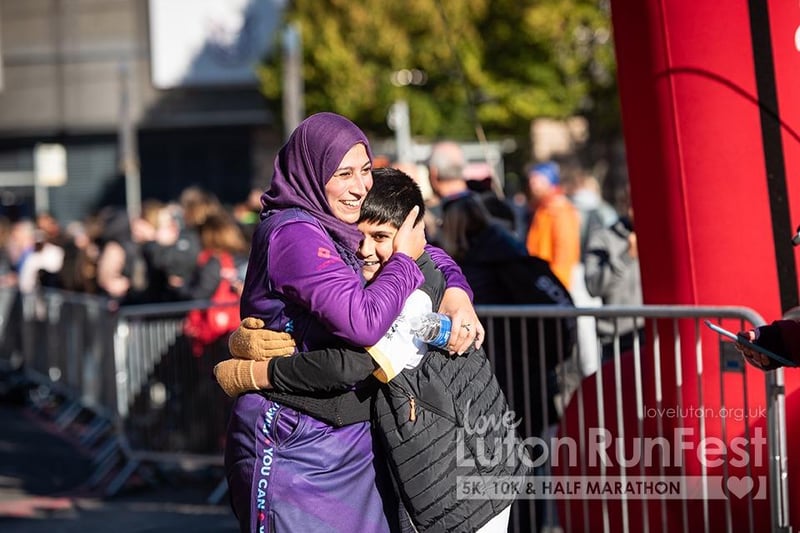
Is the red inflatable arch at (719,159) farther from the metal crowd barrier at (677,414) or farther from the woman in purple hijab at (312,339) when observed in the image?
the woman in purple hijab at (312,339)

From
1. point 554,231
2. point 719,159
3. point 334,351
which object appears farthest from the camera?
point 554,231

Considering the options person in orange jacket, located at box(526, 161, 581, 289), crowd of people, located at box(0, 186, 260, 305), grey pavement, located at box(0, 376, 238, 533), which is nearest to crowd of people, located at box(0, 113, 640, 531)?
grey pavement, located at box(0, 376, 238, 533)

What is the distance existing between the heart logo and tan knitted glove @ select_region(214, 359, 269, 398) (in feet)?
6.73

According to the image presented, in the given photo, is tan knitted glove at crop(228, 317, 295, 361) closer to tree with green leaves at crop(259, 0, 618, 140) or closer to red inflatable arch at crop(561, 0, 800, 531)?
red inflatable arch at crop(561, 0, 800, 531)

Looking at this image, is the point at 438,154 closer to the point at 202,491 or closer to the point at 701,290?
the point at 701,290

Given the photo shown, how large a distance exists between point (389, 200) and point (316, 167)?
0.96 feet

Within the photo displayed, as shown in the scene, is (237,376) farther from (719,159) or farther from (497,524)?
(719,159)

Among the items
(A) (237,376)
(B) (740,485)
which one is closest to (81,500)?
(B) (740,485)

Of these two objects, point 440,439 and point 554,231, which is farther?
point 554,231

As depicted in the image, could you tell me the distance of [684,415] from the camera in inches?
200

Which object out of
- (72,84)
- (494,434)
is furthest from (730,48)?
(72,84)

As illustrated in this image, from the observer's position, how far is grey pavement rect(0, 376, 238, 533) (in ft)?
26.4

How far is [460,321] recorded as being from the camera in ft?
12.7

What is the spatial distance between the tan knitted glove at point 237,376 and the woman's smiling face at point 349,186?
50 cm
